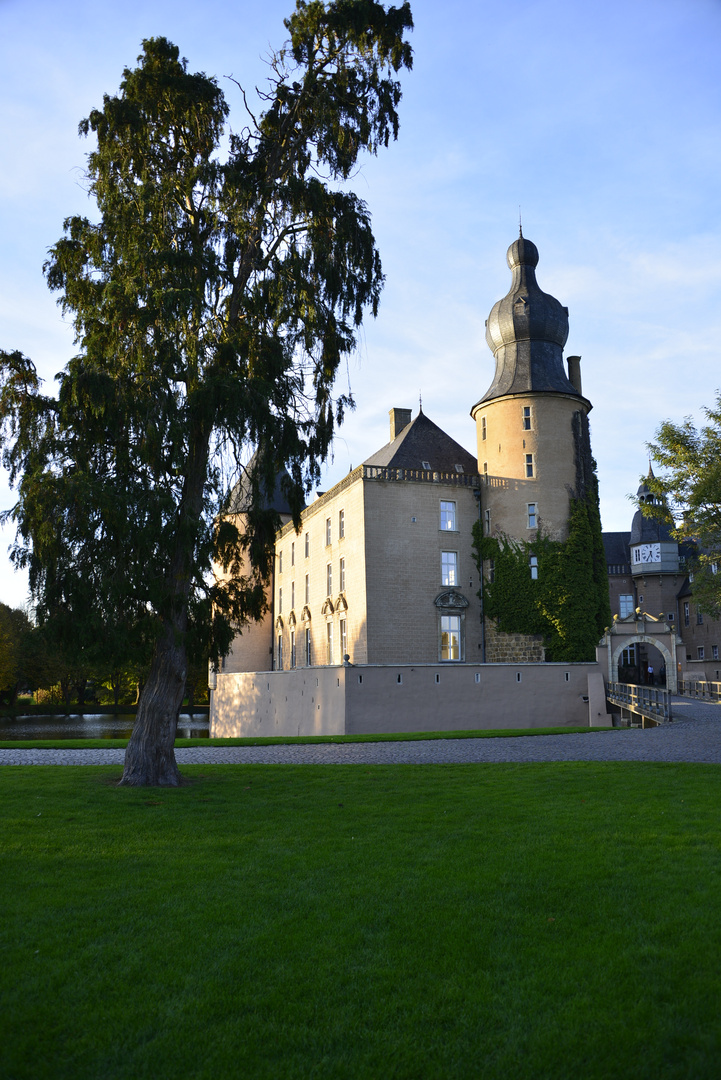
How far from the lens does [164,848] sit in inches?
300

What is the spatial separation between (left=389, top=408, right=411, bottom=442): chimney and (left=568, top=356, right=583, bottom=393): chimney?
8.13 m

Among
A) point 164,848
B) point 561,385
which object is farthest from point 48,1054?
point 561,385

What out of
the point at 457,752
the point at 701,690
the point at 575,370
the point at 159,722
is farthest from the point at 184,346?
the point at 701,690

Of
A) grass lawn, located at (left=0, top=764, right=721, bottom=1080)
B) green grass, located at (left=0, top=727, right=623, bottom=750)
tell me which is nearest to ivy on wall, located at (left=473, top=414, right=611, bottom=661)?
green grass, located at (left=0, top=727, right=623, bottom=750)

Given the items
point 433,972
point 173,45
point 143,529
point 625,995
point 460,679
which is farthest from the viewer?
point 460,679

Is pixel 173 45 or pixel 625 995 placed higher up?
pixel 173 45

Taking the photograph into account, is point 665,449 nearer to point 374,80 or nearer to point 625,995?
point 374,80

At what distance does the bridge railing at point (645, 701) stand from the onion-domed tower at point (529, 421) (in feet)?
22.2

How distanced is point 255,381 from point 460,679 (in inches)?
738

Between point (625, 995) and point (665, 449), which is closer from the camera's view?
point (625, 995)

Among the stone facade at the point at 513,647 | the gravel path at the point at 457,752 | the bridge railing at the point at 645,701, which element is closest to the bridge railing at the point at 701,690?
the bridge railing at the point at 645,701

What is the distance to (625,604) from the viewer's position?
55.7 metres

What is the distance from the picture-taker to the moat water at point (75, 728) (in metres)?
39.1

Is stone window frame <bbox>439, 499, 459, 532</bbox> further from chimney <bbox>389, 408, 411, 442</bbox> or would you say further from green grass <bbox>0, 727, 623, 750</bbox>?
green grass <bbox>0, 727, 623, 750</bbox>
